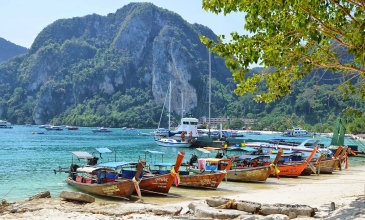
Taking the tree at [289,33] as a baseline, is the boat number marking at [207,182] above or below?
below

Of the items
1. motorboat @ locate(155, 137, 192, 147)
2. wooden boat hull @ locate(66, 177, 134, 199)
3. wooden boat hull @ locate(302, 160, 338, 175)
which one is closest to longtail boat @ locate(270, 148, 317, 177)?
wooden boat hull @ locate(302, 160, 338, 175)

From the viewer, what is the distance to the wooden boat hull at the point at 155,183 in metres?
16.5

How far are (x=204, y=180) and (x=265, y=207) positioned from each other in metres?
9.02

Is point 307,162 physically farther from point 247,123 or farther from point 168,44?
point 168,44

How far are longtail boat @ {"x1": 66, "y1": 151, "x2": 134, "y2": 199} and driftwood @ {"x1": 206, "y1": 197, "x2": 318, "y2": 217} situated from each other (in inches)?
222

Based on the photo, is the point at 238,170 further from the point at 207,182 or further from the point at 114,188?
the point at 114,188

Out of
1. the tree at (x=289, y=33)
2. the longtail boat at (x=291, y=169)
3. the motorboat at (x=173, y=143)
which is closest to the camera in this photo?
Result: the tree at (x=289, y=33)

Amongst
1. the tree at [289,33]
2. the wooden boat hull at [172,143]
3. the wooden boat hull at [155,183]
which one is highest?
the tree at [289,33]

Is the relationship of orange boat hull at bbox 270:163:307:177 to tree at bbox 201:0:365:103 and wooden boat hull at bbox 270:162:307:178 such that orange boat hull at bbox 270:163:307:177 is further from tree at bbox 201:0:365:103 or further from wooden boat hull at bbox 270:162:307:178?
tree at bbox 201:0:365:103

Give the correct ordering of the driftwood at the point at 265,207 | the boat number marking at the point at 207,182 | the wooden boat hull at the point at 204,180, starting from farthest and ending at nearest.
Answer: the boat number marking at the point at 207,182 < the wooden boat hull at the point at 204,180 < the driftwood at the point at 265,207

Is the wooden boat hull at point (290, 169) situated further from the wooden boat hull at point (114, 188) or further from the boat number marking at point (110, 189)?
the boat number marking at point (110, 189)

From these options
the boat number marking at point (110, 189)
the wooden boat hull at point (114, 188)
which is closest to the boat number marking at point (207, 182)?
the wooden boat hull at point (114, 188)

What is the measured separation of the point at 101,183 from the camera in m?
17.2

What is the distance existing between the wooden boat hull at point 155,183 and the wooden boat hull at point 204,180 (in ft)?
8.60
